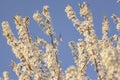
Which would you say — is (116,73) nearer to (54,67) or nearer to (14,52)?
(54,67)

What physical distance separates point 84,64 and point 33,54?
1.47 meters

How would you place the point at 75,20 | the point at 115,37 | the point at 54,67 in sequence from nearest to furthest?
the point at 54,67 → the point at 115,37 → the point at 75,20

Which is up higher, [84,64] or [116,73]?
[84,64]

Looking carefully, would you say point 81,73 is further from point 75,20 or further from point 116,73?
point 116,73

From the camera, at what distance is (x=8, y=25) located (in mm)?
9898

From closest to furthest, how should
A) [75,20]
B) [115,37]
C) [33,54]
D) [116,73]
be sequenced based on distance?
[116,73] → [33,54] → [115,37] → [75,20]

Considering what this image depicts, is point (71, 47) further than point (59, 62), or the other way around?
point (71, 47)

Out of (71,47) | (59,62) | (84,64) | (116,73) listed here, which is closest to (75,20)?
(71,47)

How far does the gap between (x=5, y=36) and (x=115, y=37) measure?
10.2 feet

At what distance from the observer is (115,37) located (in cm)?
914

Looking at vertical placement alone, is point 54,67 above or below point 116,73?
above

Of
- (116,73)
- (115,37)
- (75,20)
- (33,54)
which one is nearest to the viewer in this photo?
(116,73)

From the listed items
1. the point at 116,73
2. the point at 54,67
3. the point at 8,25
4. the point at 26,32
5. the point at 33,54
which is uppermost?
the point at 8,25

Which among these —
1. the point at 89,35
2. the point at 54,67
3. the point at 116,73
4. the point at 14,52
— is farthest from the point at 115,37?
the point at 116,73
